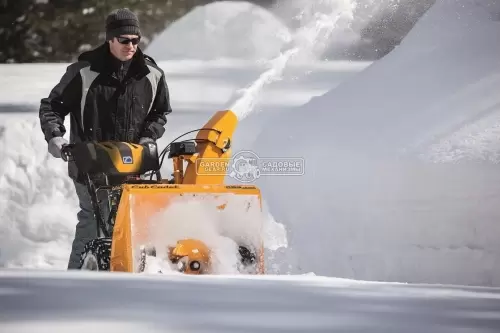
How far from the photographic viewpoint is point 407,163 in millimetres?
6129

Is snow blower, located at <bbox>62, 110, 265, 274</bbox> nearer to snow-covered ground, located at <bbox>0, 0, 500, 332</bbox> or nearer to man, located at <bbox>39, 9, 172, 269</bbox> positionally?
man, located at <bbox>39, 9, 172, 269</bbox>

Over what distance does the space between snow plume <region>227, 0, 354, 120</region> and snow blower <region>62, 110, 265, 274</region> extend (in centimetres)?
417

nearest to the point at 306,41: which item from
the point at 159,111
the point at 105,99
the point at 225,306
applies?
the point at 159,111

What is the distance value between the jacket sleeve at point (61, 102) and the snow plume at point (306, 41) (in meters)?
4.05

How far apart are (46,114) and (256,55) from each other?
5.39 metres

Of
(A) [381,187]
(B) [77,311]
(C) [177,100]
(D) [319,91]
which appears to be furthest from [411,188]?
(B) [77,311]

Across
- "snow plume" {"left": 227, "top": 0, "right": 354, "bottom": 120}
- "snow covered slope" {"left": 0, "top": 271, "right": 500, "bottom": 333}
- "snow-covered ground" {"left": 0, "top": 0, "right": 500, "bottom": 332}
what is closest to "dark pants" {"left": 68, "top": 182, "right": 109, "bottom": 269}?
"snow-covered ground" {"left": 0, "top": 0, "right": 500, "bottom": 332}

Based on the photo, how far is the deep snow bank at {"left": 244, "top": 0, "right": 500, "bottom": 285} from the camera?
5.52 m

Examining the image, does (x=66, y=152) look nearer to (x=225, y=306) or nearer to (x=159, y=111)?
(x=159, y=111)

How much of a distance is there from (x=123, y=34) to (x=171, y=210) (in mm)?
653

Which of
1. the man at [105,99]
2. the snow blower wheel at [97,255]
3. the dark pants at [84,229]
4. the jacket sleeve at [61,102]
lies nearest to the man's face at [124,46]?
the man at [105,99]

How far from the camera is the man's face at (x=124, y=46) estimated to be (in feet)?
12.2

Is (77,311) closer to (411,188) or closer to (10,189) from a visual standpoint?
(411,188)

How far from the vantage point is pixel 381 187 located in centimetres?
614
